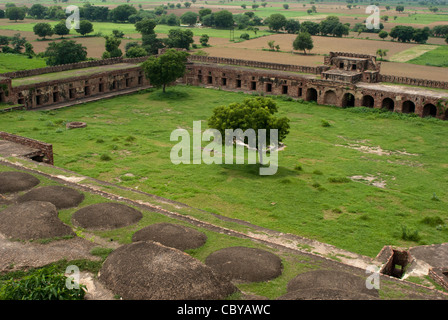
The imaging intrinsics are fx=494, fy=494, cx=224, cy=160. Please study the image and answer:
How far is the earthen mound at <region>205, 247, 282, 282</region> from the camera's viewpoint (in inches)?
633

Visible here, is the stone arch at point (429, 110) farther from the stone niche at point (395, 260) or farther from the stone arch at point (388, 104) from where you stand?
the stone niche at point (395, 260)

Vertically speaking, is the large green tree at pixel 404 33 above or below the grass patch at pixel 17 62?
above

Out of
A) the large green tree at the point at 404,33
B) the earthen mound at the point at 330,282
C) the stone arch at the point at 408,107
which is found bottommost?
the earthen mound at the point at 330,282

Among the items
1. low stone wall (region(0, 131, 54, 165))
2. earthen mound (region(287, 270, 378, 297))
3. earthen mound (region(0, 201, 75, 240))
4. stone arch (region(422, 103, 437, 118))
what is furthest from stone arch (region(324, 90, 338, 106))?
earthen mound (region(0, 201, 75, 240))

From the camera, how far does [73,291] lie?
14.1 m

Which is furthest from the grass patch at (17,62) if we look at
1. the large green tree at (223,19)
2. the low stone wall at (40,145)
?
the large green tree at (223,19)

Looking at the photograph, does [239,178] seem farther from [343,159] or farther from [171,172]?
[343,159]

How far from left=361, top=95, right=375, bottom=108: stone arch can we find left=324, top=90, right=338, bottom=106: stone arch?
8.62 feet

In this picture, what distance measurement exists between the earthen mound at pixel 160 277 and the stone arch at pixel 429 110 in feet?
115

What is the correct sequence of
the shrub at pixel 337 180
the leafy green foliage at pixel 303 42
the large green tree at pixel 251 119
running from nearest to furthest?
1. the shrub at pixel 337 180
2. the large green tree at pixel 251 119
3. the leafy green foliage at pixel 303 42

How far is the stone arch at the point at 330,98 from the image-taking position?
48.3m

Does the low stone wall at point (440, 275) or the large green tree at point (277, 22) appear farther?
the large green tree at point (277, 22)
